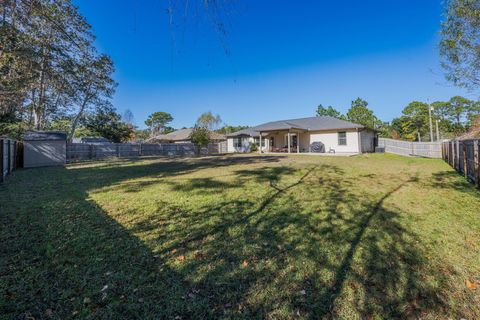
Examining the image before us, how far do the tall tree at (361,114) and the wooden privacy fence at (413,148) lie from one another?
2041 cm

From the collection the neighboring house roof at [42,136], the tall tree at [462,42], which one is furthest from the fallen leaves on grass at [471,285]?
the neighboring house roof at [42,136]

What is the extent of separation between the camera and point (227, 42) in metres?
2.52

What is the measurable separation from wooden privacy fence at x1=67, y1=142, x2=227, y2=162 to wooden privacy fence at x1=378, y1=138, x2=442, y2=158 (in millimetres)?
18696

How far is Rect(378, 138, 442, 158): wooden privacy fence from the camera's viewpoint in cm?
1655

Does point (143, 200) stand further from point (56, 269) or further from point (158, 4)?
point (158, 4)

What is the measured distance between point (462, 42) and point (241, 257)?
12159 mm

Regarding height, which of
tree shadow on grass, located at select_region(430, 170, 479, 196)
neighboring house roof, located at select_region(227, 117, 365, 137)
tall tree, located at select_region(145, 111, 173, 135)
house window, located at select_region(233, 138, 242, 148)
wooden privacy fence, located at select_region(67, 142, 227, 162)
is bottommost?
tree shadow on grass, located at select_region(430, 170, 479, 196)

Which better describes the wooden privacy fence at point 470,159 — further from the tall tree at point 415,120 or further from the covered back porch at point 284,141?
the tall tree at point 415,120

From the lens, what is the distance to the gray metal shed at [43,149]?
1309cm

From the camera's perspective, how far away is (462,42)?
29.0 ft

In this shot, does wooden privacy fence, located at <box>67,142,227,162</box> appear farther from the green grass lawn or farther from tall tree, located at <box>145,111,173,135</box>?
tall tree, located at <box>145,111,173,135</box>

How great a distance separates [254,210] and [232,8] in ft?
11.5

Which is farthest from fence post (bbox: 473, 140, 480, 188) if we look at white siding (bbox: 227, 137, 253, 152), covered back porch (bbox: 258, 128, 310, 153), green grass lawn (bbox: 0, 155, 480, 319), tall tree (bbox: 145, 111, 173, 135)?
tall tree (bbox: 145, 111, 173, 135)

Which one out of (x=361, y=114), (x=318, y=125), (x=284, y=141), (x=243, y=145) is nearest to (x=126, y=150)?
(x=243, y=145)
